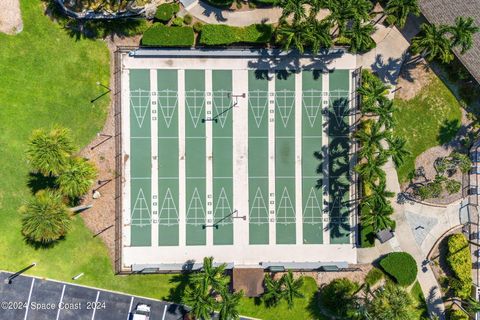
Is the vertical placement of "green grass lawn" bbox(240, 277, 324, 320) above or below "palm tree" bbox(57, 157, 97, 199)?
below

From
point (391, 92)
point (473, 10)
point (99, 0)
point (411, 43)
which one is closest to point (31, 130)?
point (99, 0)

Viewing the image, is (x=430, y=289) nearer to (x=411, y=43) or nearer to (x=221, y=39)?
(x=411, y=43)

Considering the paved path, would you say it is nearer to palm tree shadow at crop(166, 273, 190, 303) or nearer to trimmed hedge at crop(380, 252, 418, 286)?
palm tree shadow at crop(166, 273, 190, 303)

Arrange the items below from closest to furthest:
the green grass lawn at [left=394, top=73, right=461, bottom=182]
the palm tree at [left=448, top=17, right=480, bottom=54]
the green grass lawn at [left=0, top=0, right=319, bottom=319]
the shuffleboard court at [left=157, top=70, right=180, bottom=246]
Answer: the palm tree at [left=448, top=17, right=480, bottom=54]
the green grass lawn at [left=0, top=0, right=319, bottom=319]
the shuffleboard court at [left=157, top=70, right=180, bottom=246]
the green grass lawn at [left=394, top=73, right=461, bottom=182]

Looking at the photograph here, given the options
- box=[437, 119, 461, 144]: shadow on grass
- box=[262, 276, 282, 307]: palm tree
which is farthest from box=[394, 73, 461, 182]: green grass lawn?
box=[262, 276, 282, 307]: palm tree

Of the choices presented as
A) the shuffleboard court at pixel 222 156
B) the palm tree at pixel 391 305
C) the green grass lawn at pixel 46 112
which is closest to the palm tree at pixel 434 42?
the shuffleboard court at pixel 222 156

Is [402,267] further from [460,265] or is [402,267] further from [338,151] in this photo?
[338,151]

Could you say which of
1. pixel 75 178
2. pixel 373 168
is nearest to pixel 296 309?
pixel 373 168
